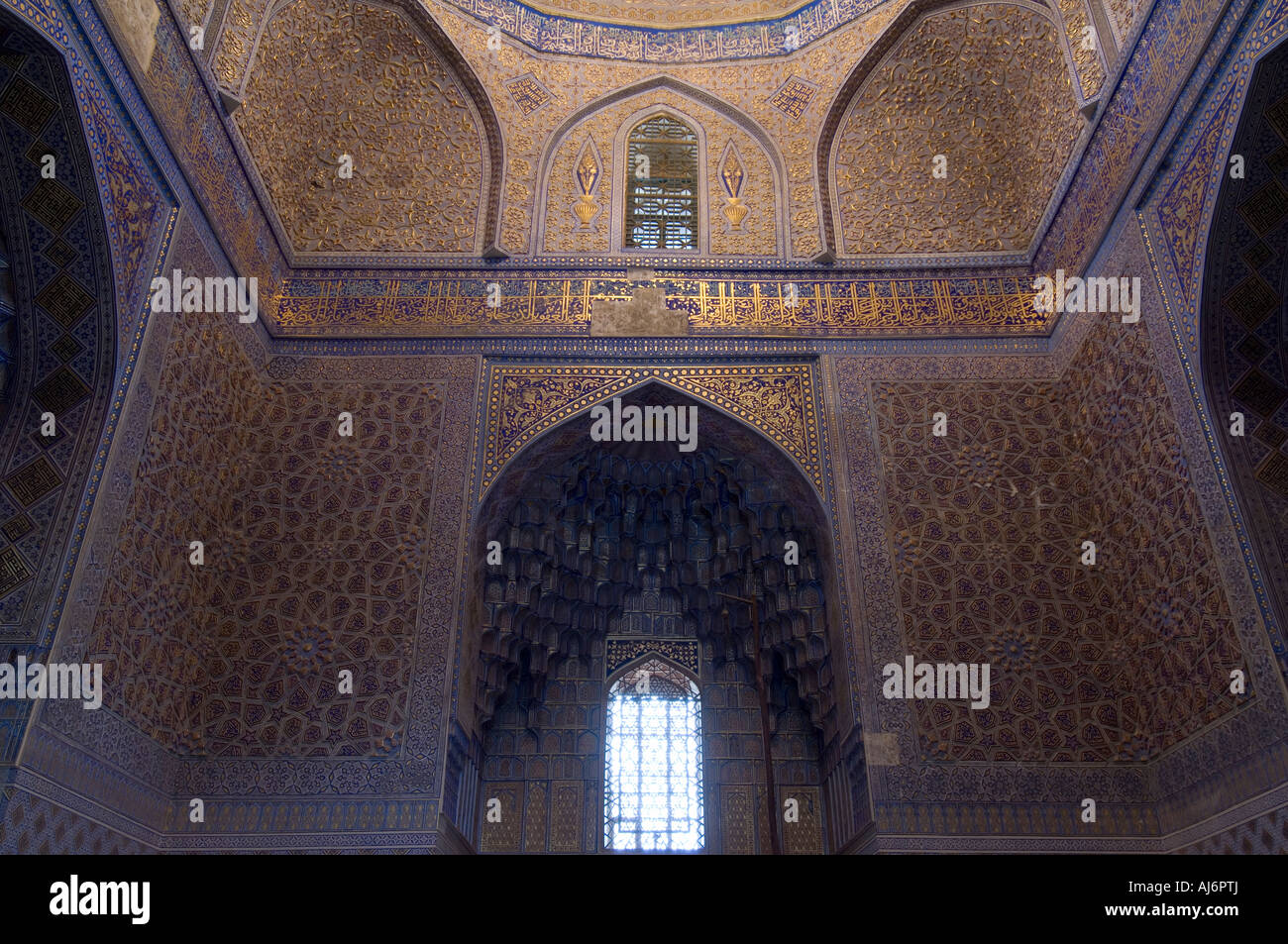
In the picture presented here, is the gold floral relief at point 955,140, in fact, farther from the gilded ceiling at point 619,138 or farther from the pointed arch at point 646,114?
the pointed arch at point 646,114

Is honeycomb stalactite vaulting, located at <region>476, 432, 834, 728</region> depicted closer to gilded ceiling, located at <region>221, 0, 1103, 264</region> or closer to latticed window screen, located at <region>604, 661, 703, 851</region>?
latticed window screen, located at <region>604, 661, 703, 851</region>

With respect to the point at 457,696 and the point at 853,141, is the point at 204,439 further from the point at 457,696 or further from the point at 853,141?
the point at 853,141

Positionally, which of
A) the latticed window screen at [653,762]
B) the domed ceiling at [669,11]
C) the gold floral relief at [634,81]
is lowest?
the latticed window screen at [653,762]

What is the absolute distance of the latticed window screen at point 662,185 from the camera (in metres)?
7.32

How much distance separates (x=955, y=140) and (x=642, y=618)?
459 cm

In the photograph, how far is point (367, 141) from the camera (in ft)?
23.6

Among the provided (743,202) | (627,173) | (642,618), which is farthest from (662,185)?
(642,618)

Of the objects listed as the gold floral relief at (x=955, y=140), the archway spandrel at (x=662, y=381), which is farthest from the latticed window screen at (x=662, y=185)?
the archway spandrel at (x=662, y=381)

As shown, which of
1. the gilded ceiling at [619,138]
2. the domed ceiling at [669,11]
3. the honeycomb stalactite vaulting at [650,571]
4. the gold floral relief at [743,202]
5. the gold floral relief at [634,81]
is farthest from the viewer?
the domed ceiling at [669,11]

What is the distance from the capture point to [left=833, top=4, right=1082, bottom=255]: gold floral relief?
6.57 m

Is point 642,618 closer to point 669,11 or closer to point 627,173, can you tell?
point 627,173

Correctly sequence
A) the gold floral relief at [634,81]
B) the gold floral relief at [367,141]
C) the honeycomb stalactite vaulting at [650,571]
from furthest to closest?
the gold floral relief at [634,81]
the gold floral relief at [367,141]
the honeycomb stalactite vaulting at [650,571]

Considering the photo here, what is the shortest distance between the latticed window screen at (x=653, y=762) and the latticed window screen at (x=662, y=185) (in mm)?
3448

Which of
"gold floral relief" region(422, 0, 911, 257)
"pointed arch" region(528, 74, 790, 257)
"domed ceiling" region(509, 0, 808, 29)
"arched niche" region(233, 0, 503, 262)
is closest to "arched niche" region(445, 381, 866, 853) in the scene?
"pointed arch" region(528, 74, 790, 257)
